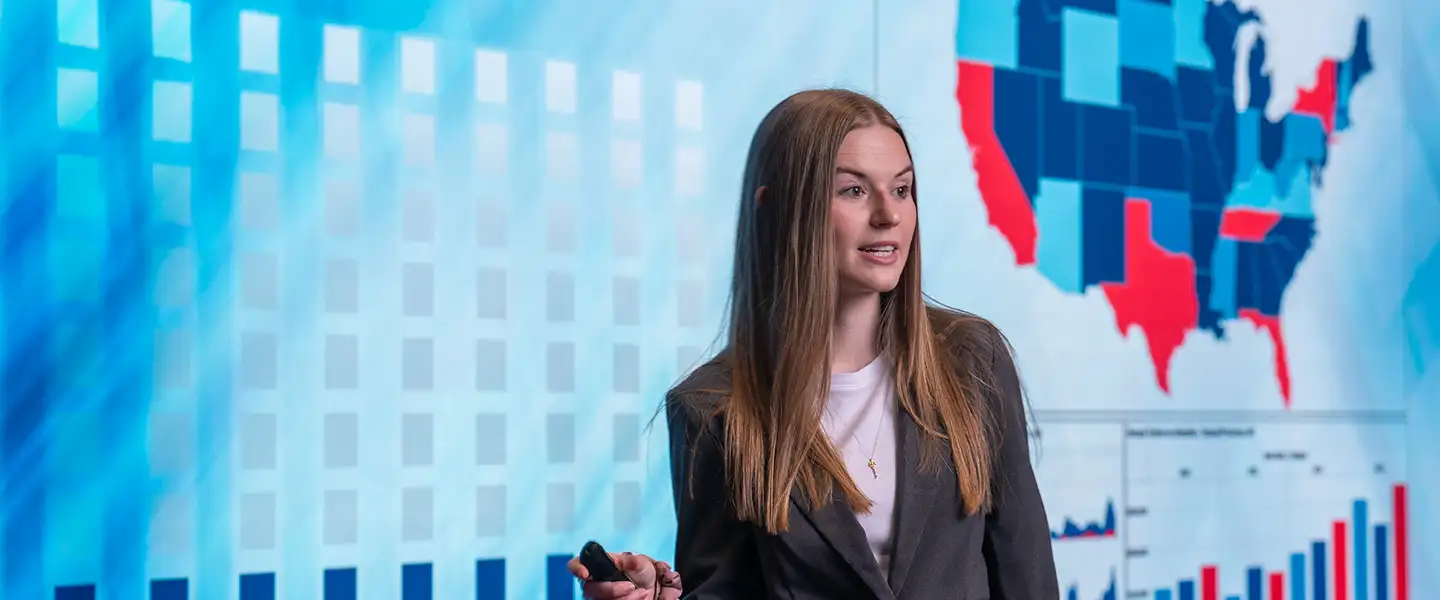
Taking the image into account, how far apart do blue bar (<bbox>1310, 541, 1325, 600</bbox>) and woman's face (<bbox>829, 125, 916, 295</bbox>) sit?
2.04 meters

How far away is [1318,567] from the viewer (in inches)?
127

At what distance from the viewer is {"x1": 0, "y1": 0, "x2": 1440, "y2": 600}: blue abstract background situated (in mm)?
1909

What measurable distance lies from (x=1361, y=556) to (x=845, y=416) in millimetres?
2179

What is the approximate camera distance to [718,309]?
2.40 metres

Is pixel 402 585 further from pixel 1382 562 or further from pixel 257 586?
pixel 1382 562

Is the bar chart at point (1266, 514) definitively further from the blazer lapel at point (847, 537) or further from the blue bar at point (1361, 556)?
the blazer lapel at point (847, 537)

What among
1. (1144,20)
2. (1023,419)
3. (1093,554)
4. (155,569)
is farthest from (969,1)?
(155,569)

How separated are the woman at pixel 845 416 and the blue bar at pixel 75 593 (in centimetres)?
82

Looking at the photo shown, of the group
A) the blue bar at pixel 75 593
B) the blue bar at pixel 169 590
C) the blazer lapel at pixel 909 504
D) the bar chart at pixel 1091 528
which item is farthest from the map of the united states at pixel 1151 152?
the blue bar at pixel 75 593

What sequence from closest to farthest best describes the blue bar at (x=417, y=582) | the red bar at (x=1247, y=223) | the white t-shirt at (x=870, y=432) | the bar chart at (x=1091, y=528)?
the white t-shirt at (x=870, y=432) < the blue bar at (x=417, y=582) < the bar chart at (x=1091, y=528) < the red bar at (x=1247, y=223)

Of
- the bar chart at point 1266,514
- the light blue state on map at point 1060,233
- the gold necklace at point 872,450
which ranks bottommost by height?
the bar chart at point 1266,514

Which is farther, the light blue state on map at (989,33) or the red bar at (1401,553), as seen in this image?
the red bar at (1401,553)

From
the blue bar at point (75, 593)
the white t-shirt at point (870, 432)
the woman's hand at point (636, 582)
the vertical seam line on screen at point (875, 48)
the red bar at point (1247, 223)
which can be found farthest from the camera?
the red bar at point (1247, 223)

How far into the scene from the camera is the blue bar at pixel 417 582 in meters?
2.13
